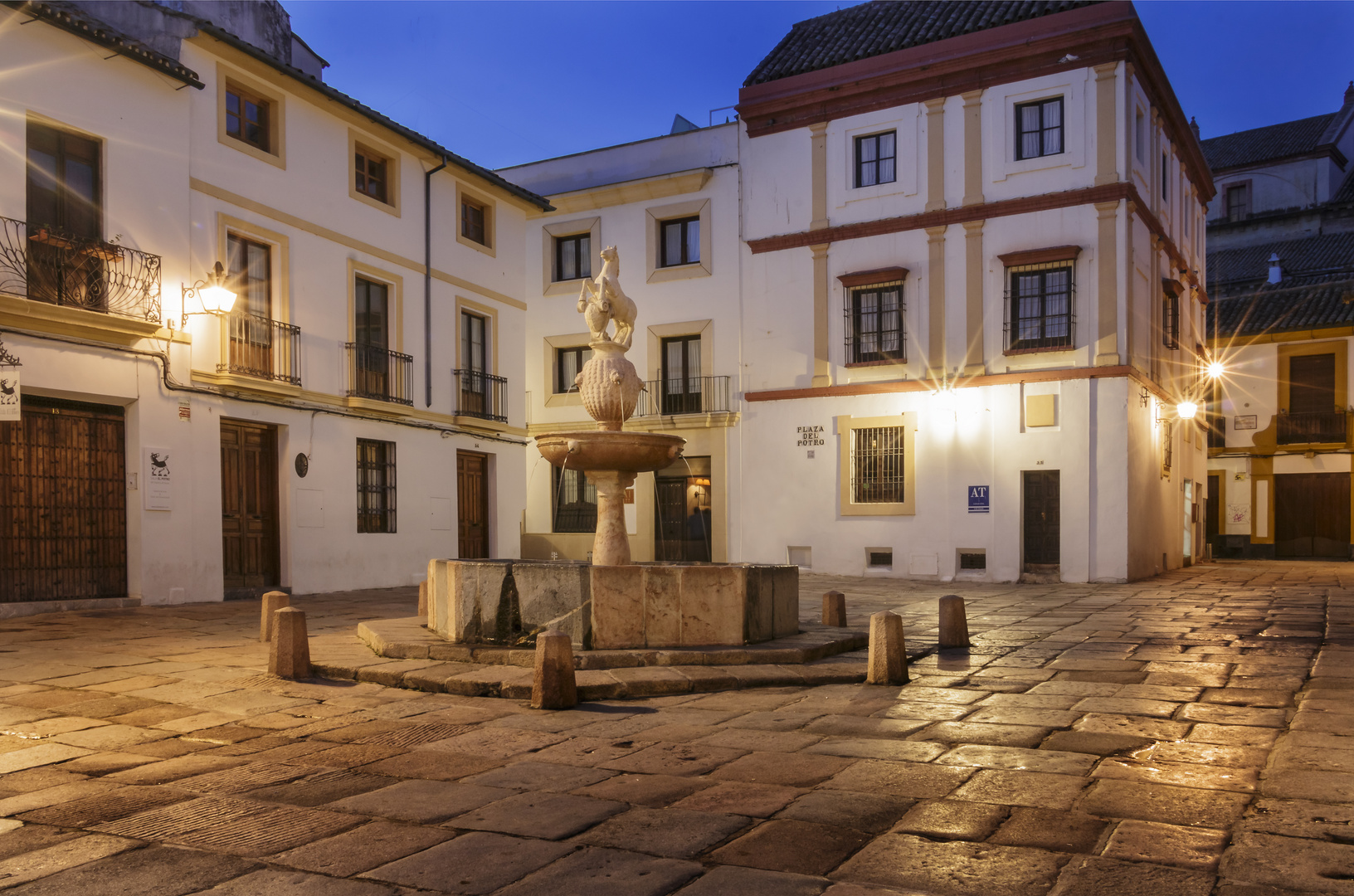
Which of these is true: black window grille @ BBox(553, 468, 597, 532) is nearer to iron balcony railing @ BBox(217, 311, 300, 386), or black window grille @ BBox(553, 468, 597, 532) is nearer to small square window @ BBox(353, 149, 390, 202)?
small square window @ BBox(353, 149, 390, 202)

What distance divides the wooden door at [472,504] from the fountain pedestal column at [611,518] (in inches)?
413

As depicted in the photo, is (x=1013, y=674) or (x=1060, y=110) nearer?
(x=1013, y=674)

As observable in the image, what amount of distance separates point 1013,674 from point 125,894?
6.38 meters

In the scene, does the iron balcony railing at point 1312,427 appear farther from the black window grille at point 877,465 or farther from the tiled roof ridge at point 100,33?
the tiled roof ridge at point 100,33

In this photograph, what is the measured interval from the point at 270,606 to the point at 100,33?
25.6 feet

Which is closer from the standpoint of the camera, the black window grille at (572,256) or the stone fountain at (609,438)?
the stone fountain at (609,438)

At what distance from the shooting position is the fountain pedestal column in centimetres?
964

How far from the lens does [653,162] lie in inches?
961

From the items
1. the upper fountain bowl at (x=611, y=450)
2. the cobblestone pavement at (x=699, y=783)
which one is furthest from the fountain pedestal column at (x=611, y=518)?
the cobblestone pavement at (x=699, y=783)

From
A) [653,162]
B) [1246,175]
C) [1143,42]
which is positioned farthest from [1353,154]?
[653,162]

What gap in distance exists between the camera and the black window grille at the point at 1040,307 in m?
19.1

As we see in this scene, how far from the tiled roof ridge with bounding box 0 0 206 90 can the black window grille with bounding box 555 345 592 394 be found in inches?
468

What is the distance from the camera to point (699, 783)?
16.3 ft

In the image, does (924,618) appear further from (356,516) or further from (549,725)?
(356,516)
